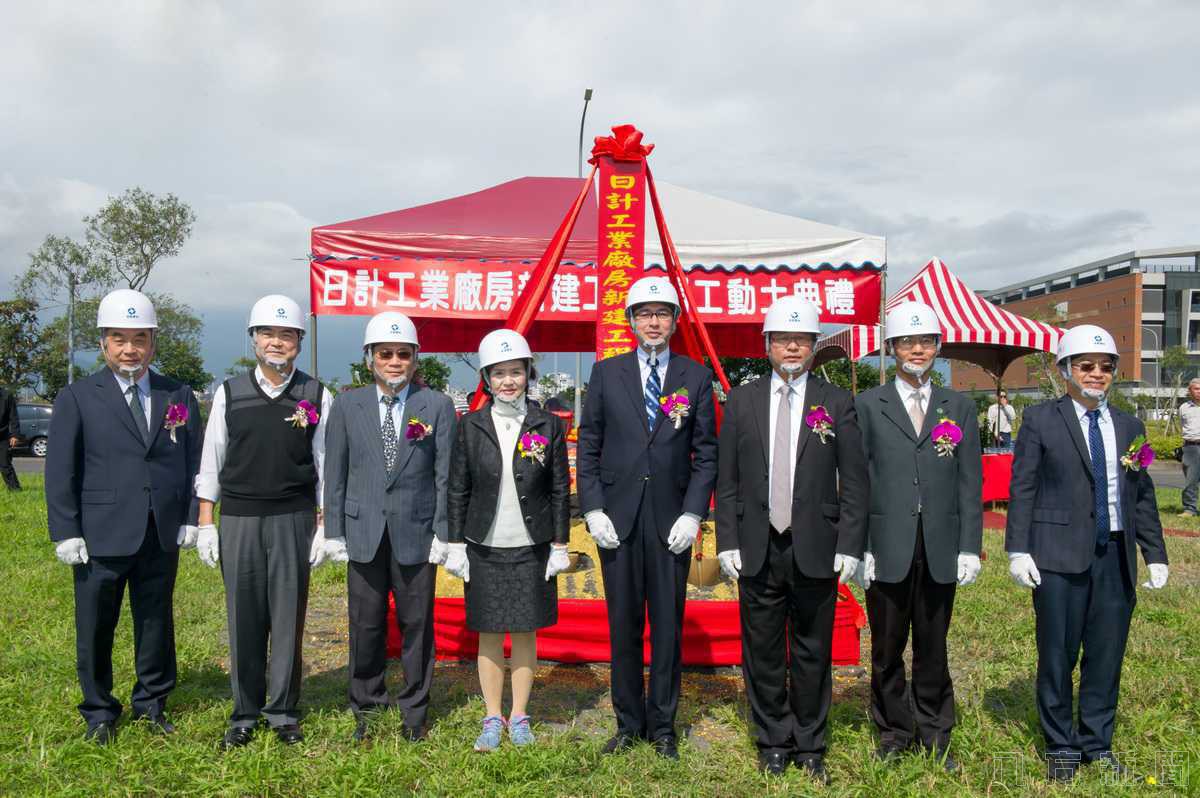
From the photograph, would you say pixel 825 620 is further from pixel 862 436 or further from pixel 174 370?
pixel 174 370

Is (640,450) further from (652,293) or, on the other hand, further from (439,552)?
(439,552)

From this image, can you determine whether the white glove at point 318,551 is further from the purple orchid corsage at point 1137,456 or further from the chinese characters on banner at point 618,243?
the purple orchid corsage at point 1137,456

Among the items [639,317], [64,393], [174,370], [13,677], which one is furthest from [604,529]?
[174,370]

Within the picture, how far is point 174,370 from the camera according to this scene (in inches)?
1352

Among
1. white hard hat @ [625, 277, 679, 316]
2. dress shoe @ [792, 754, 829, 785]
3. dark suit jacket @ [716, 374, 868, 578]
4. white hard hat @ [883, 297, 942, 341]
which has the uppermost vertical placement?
white hard hat @ [625, 277, 679, 316]

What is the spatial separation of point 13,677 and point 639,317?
13.1ft

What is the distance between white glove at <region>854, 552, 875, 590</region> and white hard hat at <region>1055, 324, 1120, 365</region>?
1190 millimetres

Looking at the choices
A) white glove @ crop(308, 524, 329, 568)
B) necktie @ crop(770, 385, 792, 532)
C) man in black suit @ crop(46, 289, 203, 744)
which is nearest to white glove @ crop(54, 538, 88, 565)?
man in black suit @ crop(46, 289, 203, 744)

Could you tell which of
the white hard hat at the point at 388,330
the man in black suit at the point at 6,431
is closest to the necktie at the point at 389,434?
the white hard hat at the point at 388,330

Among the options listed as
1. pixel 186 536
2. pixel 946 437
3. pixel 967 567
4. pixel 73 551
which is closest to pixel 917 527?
pixel 967 567

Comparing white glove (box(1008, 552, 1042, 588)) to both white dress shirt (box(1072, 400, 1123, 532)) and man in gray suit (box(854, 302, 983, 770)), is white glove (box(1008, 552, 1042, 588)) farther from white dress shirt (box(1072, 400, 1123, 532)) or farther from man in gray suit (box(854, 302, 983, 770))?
white dress shirt (box(1072, 400, 1123, 532))

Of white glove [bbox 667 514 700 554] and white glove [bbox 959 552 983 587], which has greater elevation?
white glove [bbox 667 514 700 554]

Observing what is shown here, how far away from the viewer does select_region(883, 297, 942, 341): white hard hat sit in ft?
11.3

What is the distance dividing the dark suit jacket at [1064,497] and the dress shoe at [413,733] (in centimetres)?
273
